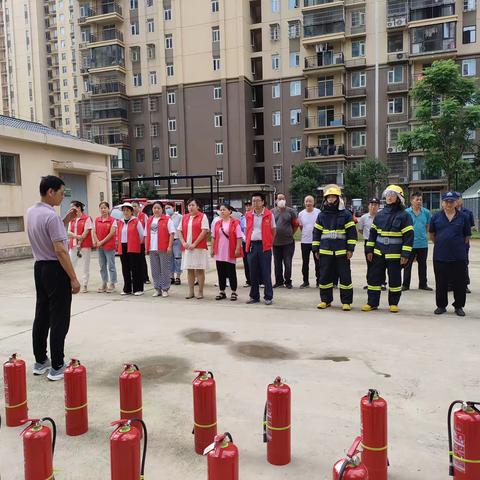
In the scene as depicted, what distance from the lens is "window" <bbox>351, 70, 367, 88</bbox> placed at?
42625 mm

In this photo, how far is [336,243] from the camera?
752cm

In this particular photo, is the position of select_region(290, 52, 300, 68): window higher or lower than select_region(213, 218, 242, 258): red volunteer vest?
higher

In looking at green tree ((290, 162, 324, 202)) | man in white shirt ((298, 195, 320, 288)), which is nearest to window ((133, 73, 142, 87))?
green tree ((290, 162, 324, 202))

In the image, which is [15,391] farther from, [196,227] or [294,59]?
[294,59]

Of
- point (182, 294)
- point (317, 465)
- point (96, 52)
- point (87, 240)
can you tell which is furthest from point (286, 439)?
point (96, 52)

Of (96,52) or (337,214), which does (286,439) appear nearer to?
(337,214)

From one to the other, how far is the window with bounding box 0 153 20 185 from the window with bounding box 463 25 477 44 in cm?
3804

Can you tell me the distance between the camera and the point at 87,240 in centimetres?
984

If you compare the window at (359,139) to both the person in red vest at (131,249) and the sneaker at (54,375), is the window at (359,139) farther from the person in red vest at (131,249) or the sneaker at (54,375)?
the sneaker at (54,375)

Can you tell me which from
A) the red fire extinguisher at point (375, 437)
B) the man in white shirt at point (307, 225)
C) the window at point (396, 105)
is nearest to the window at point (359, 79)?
the window at point (396, 105)

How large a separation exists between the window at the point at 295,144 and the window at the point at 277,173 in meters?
2.14

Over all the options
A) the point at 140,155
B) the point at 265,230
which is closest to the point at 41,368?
the point at 265,230

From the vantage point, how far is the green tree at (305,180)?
3966 centimetres

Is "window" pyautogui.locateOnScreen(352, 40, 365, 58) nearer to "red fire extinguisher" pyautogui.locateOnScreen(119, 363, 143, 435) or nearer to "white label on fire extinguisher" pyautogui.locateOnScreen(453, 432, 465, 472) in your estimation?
"red fire extinguisher" pyautogui.locateOnScreen(119, 363, 143, 435)
